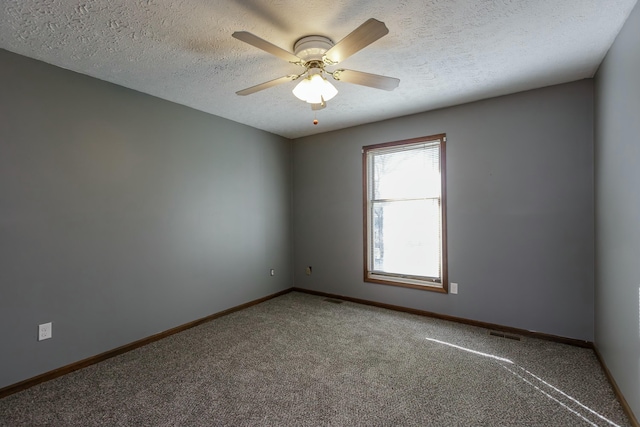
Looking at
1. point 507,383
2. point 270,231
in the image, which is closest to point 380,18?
point 507,383

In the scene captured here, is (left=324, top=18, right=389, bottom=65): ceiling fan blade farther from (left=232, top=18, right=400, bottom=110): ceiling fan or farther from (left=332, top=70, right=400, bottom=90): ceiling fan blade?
(left=332, top=70, right=400, bottom=90): ceiling fan blade

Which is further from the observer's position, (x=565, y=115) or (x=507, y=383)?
(x=565, y=115)

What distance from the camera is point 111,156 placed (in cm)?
282

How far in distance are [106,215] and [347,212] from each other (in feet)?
9.32

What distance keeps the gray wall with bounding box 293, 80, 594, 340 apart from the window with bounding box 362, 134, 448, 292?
0.38 ft

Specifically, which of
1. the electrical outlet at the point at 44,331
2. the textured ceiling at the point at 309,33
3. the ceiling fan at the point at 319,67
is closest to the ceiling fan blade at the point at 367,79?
the ceiling fan at the point at 319,67

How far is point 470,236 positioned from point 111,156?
375 cm

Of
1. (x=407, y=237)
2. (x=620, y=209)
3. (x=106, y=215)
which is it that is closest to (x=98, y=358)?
(x=106, y=215)

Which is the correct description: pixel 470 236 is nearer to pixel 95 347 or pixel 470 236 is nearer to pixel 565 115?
pixel 565 115

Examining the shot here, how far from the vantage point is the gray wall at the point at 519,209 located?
9.47 feet

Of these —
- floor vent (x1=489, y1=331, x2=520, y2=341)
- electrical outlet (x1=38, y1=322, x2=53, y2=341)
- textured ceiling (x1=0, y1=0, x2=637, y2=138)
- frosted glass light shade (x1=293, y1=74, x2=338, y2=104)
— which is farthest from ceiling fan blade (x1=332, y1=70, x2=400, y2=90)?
electrical outlet (x1=38, y1=322, x2=53, y2=341)

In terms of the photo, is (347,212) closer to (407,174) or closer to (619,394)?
(407,174)

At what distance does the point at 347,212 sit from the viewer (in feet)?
14.4

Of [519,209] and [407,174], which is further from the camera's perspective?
[407,174]
